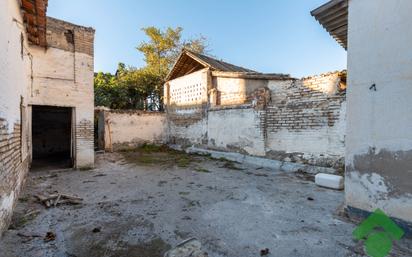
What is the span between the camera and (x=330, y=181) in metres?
5.75

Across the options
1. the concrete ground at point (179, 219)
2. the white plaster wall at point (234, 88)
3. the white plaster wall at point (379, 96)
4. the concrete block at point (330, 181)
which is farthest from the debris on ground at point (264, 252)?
the white plaster wall at point (234, 88)

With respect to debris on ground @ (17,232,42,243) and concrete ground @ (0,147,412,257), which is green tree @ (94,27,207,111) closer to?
concrete ground @ (0,147,412,257)

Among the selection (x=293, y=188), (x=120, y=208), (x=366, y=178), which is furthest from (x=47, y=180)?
(x=366, y=178)

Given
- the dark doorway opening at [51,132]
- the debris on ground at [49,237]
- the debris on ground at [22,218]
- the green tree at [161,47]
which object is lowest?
the debris on ground at [49,237]

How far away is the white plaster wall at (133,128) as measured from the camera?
491 inches

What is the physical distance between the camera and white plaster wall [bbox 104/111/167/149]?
1247cm

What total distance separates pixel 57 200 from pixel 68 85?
4332 mm

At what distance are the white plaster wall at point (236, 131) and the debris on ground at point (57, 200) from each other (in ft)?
20.8

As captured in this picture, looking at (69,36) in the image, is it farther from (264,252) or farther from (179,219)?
(264,252)

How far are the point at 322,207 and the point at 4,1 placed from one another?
6.29m

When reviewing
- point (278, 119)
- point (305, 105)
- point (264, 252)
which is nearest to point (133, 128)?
point (278, 119)

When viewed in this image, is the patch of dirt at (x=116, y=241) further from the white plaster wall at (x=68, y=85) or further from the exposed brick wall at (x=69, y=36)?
the exposed brick wall at (x=69, y=36)

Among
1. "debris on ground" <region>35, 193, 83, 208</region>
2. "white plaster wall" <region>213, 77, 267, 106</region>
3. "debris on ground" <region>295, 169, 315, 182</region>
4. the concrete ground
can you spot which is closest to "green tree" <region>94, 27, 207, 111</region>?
"white plaster wall" <region>213, 77, 267, 106</region>

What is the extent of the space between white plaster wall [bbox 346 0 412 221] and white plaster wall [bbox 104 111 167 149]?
1141 centimetres
